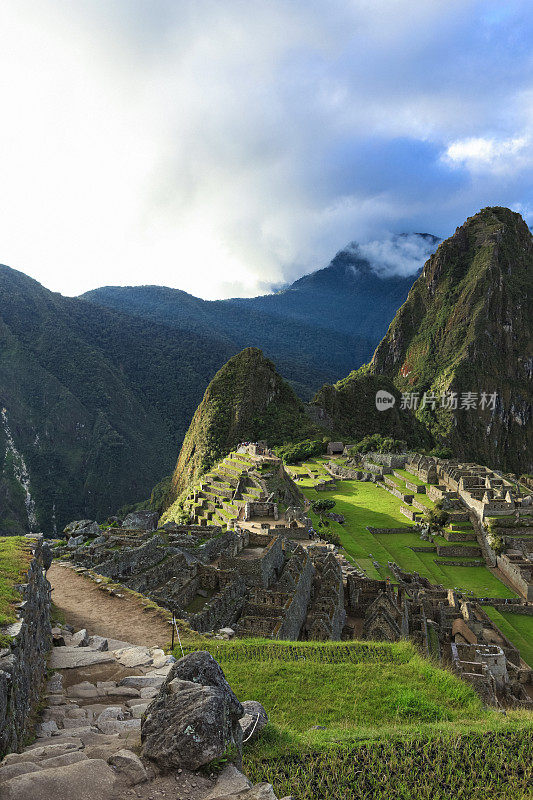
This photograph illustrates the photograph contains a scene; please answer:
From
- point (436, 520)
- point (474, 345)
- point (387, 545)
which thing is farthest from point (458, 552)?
point (474, 345)

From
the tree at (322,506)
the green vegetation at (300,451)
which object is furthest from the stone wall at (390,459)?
the tree at (322,506)

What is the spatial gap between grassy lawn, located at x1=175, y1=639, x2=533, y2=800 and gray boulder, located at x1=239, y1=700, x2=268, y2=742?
12cm

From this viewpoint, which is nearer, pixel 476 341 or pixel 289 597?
pixel 289 597

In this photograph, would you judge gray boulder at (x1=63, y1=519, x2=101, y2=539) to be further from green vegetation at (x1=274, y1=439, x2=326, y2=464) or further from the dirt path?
green vegetation at (x1=274, y1=439, x2=326, y2=464)

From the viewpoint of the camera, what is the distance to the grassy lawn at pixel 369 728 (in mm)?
5020

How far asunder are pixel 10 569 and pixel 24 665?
6.34 ft

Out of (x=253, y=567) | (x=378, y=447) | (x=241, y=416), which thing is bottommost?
(x=253, y=567)

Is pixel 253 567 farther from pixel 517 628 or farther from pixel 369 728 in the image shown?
pixel 517 628

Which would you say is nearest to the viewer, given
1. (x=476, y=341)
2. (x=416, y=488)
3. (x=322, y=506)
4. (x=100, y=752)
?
(x=100, y=752)

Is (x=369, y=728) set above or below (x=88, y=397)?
below

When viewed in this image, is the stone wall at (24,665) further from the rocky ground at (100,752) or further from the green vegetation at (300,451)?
the green vegetation at (300,451)

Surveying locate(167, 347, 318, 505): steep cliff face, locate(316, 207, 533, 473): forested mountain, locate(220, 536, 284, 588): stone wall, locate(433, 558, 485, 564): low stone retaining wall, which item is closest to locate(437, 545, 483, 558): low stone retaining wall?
locate(433, 558, 485, 564): low stone retaining wall

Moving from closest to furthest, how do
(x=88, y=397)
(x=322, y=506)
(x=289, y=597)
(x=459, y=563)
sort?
(x=289, y=597)
(x=459, y=563)
(x=322, y=506)
(x=88, y=397)

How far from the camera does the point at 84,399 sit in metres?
129
